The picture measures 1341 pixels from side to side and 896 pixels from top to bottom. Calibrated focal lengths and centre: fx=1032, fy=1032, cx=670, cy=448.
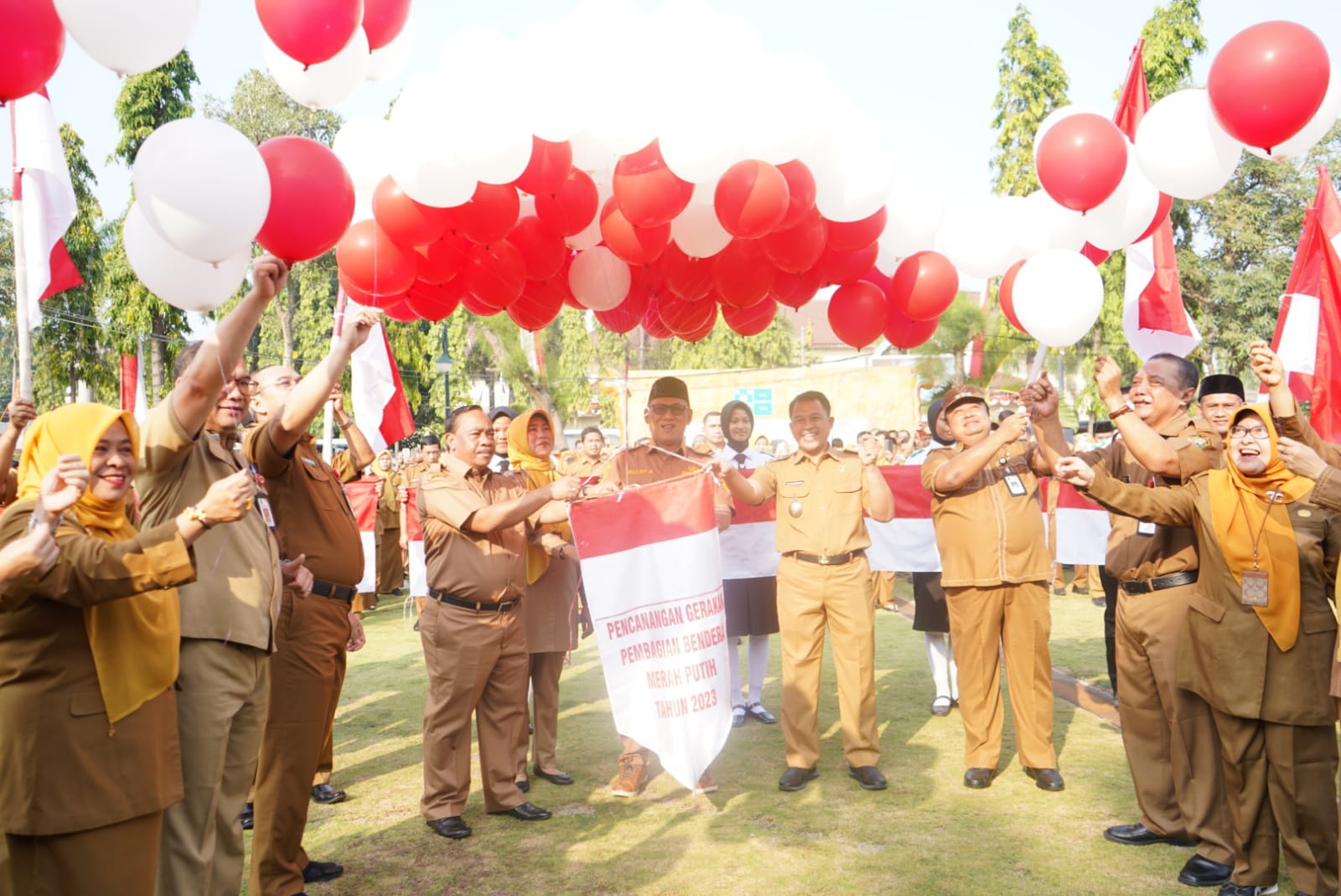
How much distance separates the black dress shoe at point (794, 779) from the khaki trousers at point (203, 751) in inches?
116

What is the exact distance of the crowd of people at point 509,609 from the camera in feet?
8.95

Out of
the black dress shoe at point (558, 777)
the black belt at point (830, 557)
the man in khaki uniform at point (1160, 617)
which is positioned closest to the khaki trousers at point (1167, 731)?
the man in khaki uniform at point (1160, 617)

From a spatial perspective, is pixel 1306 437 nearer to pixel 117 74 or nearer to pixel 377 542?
pixel 117 74

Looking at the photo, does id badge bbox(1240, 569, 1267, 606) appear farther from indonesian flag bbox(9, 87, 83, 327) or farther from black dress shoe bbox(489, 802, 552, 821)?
indonesian flag bbox(9, 87, 83, 327)

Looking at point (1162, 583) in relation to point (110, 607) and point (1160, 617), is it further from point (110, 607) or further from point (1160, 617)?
point (110, 607)

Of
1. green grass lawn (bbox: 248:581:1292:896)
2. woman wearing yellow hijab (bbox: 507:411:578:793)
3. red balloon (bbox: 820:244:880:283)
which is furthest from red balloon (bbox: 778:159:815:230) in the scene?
green grass lawn (bbox: 248:581:1292:896)

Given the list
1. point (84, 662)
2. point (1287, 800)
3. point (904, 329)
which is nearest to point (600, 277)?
point (904, 329)

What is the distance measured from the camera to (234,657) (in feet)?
11.1

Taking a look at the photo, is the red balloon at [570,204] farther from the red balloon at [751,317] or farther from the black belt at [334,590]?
the black belt at [334,590]

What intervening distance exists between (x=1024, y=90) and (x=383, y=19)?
25.2 meters

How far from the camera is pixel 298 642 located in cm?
421

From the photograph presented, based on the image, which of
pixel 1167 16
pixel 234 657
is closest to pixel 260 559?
pixel 234 657

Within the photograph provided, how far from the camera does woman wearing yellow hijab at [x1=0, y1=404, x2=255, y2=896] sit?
2.63 m

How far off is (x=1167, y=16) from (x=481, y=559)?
21518 mm
